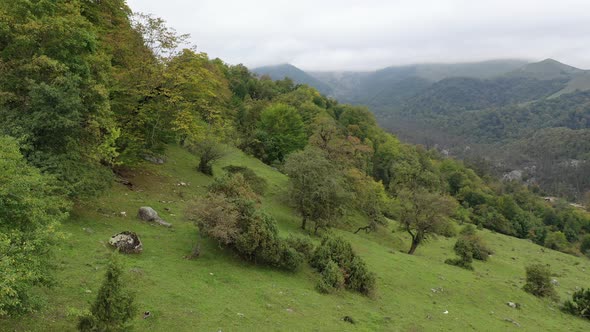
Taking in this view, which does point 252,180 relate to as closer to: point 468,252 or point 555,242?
point 468,252

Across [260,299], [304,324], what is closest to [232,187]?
[260,299]

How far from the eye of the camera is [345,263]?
2422 cm

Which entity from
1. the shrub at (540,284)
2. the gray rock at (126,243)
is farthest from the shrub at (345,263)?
the shrub at (540,284)

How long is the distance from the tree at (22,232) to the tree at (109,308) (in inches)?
61.5

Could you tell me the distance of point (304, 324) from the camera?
663 inches

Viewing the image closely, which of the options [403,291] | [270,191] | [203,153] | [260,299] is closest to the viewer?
[260,299]

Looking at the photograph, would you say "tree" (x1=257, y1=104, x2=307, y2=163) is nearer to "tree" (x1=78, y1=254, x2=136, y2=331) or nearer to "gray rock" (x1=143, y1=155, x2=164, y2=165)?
"gray rock" (x1=143, y1=155, x2=164, y2=165)

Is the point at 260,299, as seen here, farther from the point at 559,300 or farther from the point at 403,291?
the point at 559,300

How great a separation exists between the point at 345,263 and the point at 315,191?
9801 mm

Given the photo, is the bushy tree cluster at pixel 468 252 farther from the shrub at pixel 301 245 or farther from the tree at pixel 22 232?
the tree at pixel 22 232

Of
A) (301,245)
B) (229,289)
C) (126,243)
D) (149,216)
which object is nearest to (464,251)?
(301,245)

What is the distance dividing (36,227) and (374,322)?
15.7 meters

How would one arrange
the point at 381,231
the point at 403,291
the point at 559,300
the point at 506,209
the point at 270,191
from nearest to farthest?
the point at 403,291, the point at 559,300, the point at 270,191, the point at 381,231, the point at 506,209

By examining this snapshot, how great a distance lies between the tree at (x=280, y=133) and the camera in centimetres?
6109
